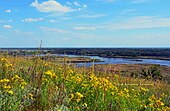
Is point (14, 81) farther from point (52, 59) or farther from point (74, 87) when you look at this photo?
point (52, 59)

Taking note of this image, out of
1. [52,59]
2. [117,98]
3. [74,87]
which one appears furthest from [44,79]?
[52,59]

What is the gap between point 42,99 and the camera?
4270 millimetres

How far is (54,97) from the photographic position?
3.98 meters

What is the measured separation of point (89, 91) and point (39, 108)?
1553 millimetres

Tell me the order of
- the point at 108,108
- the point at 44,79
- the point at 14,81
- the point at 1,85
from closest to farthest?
1. the point at 1,85
2. the point at 14,81
3. the point at 108,108
4. the point at 44,79

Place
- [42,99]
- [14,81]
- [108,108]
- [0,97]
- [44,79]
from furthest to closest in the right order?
1. [44,79]
2. [108,108]
3. [14,81]
4. [42,99]
5. [0,97]

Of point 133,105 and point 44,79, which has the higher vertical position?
point 44,79

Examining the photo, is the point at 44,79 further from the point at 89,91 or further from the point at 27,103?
the point at 27,103

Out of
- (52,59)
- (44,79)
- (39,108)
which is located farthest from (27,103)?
(52,59)

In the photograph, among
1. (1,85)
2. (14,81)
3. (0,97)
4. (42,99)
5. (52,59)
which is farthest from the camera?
(52,59)

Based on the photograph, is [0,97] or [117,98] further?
[117,98]

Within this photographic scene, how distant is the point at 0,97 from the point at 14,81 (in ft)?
2.94

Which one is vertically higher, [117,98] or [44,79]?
[44,79]

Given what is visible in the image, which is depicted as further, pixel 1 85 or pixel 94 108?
pixel 94 108
